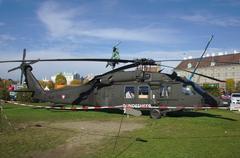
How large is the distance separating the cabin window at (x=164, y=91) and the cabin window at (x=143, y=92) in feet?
3.01

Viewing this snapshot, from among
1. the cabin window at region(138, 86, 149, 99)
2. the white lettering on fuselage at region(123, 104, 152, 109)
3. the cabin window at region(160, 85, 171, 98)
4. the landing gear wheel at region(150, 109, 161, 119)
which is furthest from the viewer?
the cabin window at region(138, 86, 149, 99)

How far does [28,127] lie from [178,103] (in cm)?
925

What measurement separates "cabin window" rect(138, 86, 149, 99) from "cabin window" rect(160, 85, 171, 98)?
917 mm

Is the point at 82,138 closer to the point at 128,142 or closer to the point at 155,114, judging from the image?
the point at 128,142

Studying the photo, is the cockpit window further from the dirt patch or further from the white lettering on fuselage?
the dirt patch

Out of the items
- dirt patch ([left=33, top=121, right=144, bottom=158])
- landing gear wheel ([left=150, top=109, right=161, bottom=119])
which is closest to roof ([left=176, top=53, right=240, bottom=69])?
landing gear wheel ([left=150, top=109, right=161, bottom=119])

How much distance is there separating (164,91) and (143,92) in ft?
4.46

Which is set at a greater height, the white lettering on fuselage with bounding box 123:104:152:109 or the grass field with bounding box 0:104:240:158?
the white lettering on fuselage with bounding box 123:104:152:109

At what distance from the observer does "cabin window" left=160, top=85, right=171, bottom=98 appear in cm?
1895

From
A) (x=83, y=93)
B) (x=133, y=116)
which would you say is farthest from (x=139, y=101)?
(x=83, y=93)

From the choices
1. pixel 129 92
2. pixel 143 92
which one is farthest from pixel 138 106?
pixel 129 92

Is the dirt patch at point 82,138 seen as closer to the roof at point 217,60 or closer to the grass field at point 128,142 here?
the grass field at point 128,142

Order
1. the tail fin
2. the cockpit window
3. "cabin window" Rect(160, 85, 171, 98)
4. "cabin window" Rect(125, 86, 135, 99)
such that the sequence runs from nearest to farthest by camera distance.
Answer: the cockpit window → "cabin window" Rect(160, 85, 171, 98) → "cabin window" Rect(125, 86, 135, 99) → the tail fin

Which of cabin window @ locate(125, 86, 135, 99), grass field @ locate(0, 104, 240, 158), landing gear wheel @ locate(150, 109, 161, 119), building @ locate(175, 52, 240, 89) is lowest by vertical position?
grass field @ locate(0, 104, 240, 158)
